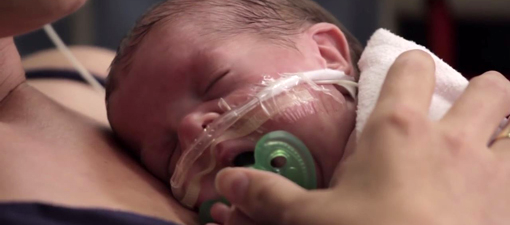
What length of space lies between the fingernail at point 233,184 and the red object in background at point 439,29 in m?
1.99

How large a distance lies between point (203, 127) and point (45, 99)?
310mm

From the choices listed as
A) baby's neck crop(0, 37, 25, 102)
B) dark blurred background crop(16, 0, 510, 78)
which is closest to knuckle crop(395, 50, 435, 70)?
baby's neck crop(0, 37, 25, 102)

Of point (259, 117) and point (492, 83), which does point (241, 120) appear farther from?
point (492, 83)

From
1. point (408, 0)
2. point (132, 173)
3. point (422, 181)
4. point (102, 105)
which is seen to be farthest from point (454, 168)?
point (408, 0)

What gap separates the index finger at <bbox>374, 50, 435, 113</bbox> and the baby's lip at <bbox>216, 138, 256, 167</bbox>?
0.69ft

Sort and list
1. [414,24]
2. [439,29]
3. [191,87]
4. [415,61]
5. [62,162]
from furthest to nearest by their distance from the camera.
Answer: [414,24] < [439,29] < [191,87] < [62,162] < [415,61]

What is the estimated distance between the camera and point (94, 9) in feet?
8.70

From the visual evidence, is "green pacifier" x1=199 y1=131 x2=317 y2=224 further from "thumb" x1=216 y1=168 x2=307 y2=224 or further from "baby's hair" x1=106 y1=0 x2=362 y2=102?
"baby's hair" x1=106 y1=0 x2=362 y2=102

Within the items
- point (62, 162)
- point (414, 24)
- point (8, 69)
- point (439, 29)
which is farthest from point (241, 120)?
point (414, 24)

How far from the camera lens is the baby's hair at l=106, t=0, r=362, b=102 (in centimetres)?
96

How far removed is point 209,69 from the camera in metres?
0.91

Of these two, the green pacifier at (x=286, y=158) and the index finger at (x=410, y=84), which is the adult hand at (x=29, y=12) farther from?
the index finger at (x=410, y=84)

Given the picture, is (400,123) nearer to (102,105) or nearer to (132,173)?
(132,173)

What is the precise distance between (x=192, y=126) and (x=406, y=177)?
0.34 m
